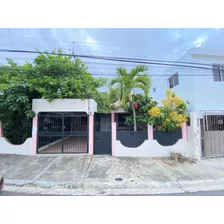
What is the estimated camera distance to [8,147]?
694cm

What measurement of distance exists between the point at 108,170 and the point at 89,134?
229 centimetres

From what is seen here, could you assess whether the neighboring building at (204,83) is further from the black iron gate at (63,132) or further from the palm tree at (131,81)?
the black iron gate at (63,132)

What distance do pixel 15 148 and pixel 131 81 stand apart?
6708 millimetres

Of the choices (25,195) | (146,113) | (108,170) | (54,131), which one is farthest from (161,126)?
(25,195)

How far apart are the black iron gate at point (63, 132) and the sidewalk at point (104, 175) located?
2.20ft

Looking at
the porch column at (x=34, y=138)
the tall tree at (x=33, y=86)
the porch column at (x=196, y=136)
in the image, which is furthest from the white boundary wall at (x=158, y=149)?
the porch column at (x=34, y=138)

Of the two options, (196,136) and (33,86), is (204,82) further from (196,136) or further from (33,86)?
(33,86)

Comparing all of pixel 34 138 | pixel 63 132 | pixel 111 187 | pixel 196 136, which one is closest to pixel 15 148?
pixel 34 138

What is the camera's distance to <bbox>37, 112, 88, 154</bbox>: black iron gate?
6.94 metres

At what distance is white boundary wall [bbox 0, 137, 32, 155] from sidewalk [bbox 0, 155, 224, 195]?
0.40 metres

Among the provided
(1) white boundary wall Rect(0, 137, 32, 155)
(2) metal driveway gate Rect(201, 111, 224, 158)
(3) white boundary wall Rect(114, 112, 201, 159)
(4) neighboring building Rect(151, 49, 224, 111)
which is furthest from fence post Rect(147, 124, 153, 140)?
(1) white boundary wall Rect(0, 137, 32, 155)

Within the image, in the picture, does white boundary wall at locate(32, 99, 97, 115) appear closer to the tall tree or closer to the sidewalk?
the tall tree

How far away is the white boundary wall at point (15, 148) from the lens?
679cm

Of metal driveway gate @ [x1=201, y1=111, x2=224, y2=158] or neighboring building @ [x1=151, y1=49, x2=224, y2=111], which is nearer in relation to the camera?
metal driveway gate @ [x1=201, y1=111, x2=224, y2=158]
